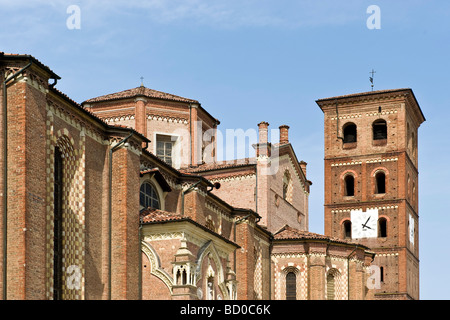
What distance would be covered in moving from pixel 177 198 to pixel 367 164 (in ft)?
93.6

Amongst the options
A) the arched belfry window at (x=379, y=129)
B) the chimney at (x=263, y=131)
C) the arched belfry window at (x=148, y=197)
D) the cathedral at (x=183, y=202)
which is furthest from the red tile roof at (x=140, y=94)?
the arched belfry window at (x=379, y=129)

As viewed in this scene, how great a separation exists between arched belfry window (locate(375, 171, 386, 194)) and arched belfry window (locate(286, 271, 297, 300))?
1857cm

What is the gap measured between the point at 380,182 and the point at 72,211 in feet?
122

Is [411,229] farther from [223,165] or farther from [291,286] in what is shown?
[223,165]

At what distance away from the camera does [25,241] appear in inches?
764

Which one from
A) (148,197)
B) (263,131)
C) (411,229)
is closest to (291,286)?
(263,131)

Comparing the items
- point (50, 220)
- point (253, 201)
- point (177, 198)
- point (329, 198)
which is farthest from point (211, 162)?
point (50, 220)

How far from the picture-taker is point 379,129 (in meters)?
58.1

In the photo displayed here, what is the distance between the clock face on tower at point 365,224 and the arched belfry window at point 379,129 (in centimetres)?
526

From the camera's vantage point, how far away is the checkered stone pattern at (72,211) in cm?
2270

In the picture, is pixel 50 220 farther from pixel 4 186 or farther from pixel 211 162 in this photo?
pixel 211 162

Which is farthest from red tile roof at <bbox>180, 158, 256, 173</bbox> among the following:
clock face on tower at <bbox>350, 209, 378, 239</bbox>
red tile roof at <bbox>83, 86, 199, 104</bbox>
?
clock face on tower at <bbox>350, 209, 378, 239</bbox>

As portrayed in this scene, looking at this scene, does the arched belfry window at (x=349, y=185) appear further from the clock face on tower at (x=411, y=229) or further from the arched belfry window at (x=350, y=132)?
the clock face on tower at (x=411, y=229)

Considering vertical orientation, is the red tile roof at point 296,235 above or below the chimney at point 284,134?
below
